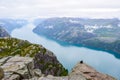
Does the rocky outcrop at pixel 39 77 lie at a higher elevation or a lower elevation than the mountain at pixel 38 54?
higher

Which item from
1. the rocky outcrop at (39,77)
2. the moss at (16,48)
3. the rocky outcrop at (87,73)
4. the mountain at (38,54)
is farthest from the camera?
the moss at (16,48)

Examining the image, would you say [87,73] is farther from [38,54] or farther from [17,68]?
[38,54]

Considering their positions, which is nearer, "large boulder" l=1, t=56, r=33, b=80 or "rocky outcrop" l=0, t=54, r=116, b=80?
"rocky outcrop" l=0, t=54, r=116, b=80

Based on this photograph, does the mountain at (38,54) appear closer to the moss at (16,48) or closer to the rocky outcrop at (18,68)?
the moss at (16,48)

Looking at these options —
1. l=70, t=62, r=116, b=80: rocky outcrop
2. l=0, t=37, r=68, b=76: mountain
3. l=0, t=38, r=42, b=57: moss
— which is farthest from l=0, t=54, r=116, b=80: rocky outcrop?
l=0, t=38, r=42, b=57: moss

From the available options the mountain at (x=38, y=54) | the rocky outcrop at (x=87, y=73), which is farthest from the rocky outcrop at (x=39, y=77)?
the mountain at (x=38, y=54)

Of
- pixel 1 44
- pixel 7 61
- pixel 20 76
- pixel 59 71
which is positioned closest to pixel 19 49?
pixel 1 44

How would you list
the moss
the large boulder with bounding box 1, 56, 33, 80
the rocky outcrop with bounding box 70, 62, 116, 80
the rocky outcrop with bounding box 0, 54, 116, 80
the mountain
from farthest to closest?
1. the moss
2. the mountain
3. the large boulder with bounding box 1, 56, 33, 80
4. the rocky outcrop with bounding box 70, 62, 116, 80
5. the rocky outcrop with bounding box 0, 54, 116, 80

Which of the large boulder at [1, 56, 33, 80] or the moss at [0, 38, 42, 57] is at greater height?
the large boulder at [1, 56, 33, 80]

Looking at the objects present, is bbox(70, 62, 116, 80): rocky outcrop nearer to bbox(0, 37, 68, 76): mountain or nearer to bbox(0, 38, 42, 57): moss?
bbox(0, 37, 68, 76): mountain

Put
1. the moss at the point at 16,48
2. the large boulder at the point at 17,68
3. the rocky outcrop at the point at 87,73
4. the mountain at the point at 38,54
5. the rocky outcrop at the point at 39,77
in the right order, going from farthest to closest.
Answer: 1. the moss at the point at 16,48
2. the mountain at the point at 38,54
3. the large boulder at the point at 17,68
4. the rocky outcrop at the point at 87,73
5. the rocky outcrop at the point at 39,77

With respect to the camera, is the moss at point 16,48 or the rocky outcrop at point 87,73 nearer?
the rocky outcrop at point 87,73

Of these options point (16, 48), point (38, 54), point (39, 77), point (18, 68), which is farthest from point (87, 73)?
point (16, 48)

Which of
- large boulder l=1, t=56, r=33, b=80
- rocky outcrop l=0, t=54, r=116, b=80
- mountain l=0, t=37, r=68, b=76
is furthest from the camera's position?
mountain l=0, t=37, r=68, b=76
